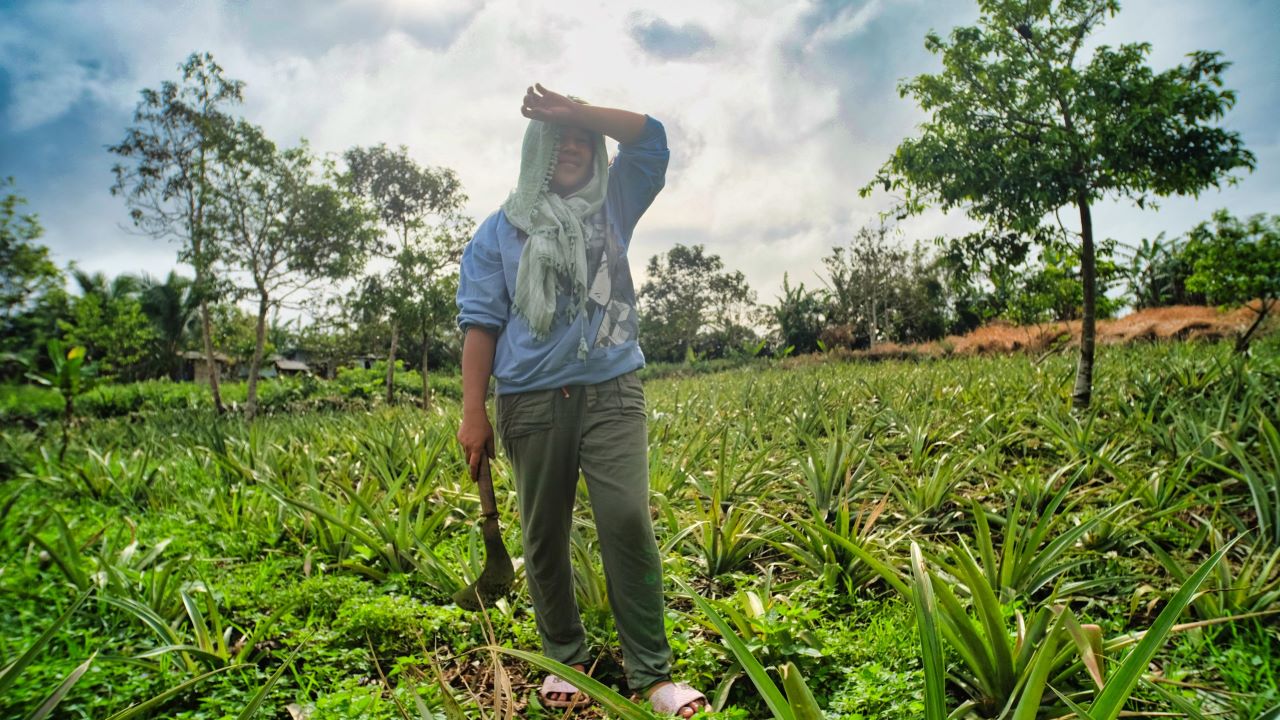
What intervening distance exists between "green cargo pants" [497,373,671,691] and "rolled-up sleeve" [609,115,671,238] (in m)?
0.56

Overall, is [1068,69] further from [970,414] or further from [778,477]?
[778,477]

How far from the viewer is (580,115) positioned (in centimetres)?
177

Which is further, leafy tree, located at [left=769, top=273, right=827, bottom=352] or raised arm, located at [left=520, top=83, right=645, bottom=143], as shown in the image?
leafy tree, located at [left=769, top=273, right=827, bottom=352]

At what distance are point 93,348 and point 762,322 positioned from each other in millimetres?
31001

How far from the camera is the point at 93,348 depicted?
2397 cm

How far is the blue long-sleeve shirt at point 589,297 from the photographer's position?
1707mm

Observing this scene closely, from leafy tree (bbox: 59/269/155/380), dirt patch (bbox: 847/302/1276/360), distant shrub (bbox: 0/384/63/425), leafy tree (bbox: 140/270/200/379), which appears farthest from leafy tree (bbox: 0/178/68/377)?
leafy tree (bbox: 140/270/200/379)

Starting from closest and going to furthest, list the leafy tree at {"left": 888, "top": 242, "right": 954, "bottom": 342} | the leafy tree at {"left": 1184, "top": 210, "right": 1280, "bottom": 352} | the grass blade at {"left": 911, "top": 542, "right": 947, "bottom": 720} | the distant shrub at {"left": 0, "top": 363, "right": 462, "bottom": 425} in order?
the grass blade at {"left": 911, "top": 542, "right": 947, "bottom": 720}, the leafy tree at {"left": 1184, "top": 210, "right": 1280, "bottom": 352}, the distant shrub at {"left": 0, "top": 363, "right": 462, "bottom": 425}, the leafy tree at {"left": 888, "top": 242, "right": 954, "bottom": 342}

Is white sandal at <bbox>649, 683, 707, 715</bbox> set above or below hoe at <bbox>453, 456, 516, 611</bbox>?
below

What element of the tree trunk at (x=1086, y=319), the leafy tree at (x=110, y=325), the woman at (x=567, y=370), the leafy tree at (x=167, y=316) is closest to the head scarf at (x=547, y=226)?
the woman at (x=567, y=370)

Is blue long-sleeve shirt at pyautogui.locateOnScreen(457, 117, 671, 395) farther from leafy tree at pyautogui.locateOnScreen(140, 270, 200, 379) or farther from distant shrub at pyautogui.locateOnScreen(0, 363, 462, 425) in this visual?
leafy tree at pyautogui.locateOnScreen(140, 270, 200, 379)

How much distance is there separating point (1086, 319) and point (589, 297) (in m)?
5.02

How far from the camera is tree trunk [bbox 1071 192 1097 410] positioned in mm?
4895

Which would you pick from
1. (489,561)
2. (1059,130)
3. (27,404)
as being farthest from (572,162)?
(27,404)
